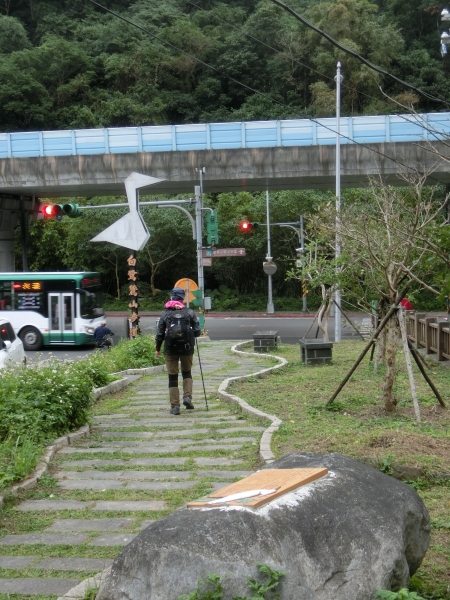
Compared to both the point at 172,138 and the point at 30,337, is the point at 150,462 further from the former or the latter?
the point at 172,138

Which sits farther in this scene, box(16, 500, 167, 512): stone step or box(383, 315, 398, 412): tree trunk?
box(383, 315, 398, 412): tree trunk

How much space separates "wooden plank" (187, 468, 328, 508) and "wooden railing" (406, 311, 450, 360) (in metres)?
10.5

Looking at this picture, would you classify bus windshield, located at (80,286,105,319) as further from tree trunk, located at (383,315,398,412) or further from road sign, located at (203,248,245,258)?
tree trunk, located at (383,315,398,412)

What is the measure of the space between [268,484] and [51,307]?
2295 centimetres

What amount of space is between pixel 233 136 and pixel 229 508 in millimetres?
24814

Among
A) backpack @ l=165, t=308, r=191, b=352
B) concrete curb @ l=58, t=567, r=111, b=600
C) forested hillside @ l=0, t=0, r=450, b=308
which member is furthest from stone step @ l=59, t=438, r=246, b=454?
forested hillside @ l=0, t=0, r=450, b=308

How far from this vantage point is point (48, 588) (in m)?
4.68

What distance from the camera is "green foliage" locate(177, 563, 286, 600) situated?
3396 millimetres

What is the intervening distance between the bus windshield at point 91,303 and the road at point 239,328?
127cm

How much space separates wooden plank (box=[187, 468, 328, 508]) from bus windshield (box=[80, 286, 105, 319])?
2214cm

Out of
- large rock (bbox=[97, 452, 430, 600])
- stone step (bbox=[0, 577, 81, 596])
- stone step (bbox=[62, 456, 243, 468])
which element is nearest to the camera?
large rock (bbox=[97, 452, 430, 600])

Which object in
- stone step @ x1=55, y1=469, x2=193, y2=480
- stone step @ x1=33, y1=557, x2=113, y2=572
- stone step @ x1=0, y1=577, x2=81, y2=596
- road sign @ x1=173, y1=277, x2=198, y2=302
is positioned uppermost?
road sign @ x1=173, y1=277, x2=198, y2=302

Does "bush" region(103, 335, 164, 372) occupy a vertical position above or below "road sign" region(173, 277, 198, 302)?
below

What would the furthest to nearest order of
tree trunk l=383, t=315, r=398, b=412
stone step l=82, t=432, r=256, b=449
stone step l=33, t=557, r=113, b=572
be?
tree trunk l=383, t=315, r=398, b=412 → stone step l=82, t=432, r=256, b=449 → stone step l=33, t=557, r=113, b=572
